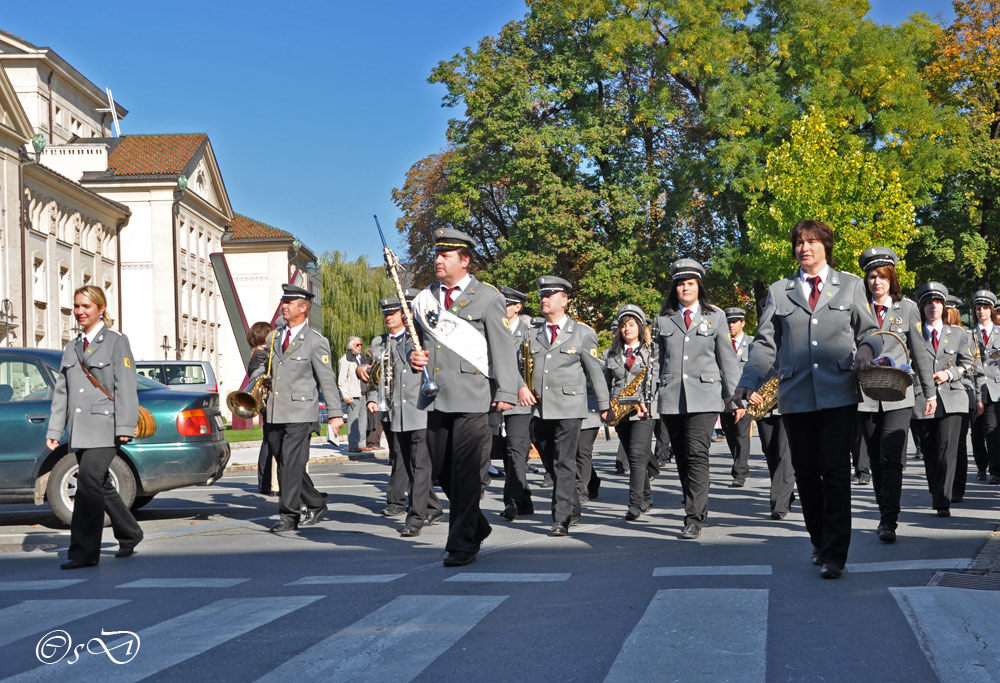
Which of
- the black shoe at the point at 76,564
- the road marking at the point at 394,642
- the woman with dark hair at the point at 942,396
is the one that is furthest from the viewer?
the woman with dark hair at the point at 942,396

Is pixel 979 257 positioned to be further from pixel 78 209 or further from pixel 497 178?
pixel 78 209

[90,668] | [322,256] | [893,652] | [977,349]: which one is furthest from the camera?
[322,256]

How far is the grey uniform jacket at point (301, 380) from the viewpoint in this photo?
1075cm

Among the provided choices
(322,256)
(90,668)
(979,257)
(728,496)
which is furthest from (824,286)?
(322,256)

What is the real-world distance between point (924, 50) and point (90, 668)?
40462 millimetres

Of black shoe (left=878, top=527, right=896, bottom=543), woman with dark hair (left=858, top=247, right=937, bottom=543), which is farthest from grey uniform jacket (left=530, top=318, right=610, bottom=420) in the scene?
black shoe (left=878, top=527, right=896, bottom=543)

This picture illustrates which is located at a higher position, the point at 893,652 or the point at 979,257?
the point at 979,257

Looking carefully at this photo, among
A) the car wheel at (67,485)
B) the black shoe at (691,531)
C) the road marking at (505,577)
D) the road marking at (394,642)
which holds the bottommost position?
the road marking at (394,642)

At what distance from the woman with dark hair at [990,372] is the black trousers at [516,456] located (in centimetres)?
502

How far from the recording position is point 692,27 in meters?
38.8

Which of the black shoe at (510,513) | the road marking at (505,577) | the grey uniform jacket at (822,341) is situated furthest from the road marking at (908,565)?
the black shoe at (510,513)

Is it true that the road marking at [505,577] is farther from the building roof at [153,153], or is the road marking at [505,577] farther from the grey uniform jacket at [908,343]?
the building roof at [153,153]

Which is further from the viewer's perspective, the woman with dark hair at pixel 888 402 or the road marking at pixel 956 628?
the woman with dark hair at pixel 888 402

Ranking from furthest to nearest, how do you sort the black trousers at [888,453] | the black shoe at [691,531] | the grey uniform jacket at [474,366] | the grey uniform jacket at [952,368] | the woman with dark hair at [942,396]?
the grey uniform jacket at [952,368] → the woman with dark hair at [942,396] → the black shoe at [691,531] → the black trousers at [888,453] → the grey uniform jacket at [474,366]
